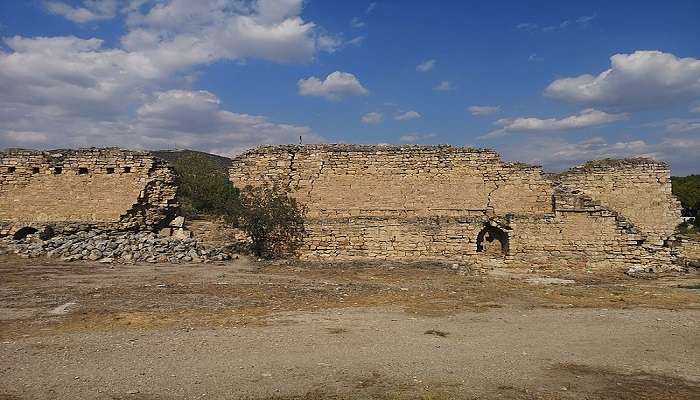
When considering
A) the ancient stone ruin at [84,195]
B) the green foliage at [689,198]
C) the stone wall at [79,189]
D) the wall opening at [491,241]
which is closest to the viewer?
the wall opening at [491,241]

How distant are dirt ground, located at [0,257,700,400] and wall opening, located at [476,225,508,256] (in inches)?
129

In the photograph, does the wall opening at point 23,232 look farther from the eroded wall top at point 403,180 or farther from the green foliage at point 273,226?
the green foliage at point 273,226

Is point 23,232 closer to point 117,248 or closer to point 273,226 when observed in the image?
point 117,248

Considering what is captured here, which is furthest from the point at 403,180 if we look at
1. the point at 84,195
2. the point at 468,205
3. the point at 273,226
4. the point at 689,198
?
the point at 689,198

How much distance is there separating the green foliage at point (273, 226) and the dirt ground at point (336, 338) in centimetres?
325

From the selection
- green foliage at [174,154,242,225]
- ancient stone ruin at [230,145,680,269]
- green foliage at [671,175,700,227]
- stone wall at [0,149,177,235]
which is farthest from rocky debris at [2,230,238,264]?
green foliage at [671,175,700,227]

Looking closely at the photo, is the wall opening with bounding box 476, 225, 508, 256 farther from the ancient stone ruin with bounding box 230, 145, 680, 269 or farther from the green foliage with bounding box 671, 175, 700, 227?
the green foliage with bounding box 671, 175, 700, 227

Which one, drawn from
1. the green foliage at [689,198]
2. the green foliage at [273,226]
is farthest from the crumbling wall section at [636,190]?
the green foliage at [689,198]

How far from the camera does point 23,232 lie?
53.9ft

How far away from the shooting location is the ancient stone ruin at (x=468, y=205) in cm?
1493

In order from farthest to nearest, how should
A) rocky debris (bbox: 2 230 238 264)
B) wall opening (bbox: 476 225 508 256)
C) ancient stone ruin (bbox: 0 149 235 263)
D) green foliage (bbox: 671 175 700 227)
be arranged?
→ green foliage (bbox: 671 175 700 227) < ancient stone ruin (bbox: 0 149 235 263) < wall opening (bbox: 476 225 508 256) < rocky debris (bbox: 2 230 238 264)

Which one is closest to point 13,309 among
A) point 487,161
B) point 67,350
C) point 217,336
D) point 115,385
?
point 67,350

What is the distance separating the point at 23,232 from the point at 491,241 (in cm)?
1545

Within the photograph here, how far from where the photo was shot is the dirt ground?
207 inches
